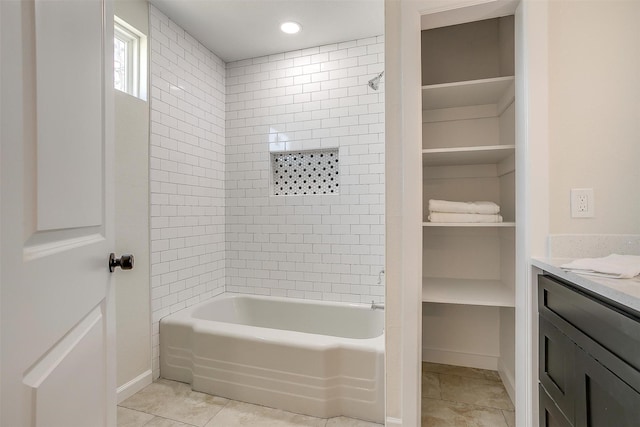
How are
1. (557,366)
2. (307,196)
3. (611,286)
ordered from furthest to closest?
(307,196) < (557,366) < (611,286)

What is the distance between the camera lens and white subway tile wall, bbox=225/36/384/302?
110 inches

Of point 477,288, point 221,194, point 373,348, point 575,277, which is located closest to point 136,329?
point 221,194

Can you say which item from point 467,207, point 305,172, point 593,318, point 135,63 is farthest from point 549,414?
point 135,63

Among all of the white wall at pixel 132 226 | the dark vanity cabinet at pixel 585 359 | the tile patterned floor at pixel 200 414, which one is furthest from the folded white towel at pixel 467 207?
the white wall at pixel 132 226

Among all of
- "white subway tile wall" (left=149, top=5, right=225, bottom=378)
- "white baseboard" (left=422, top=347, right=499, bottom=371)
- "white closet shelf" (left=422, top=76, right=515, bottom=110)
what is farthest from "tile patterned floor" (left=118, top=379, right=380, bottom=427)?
"white closet shelf" (left=422, top=76, right=515, bottom=110)

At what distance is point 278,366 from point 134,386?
1.07 meters

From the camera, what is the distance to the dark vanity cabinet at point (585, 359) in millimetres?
782

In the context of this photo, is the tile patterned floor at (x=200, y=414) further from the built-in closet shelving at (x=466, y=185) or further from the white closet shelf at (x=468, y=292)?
the built-in closet shelving at (x=466, y=185)

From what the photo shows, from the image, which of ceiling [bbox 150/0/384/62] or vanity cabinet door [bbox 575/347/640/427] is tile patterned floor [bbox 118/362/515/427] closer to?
vanity cabinet door [bbox 575/347/640/427]

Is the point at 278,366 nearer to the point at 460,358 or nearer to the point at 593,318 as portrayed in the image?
the point at 460,358

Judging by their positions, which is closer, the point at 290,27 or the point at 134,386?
the point at 134,386

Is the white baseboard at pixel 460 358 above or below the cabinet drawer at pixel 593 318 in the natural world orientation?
below

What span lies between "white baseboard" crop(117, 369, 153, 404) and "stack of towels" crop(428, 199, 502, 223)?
7.44 feet

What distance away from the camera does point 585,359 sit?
0.97 metres
